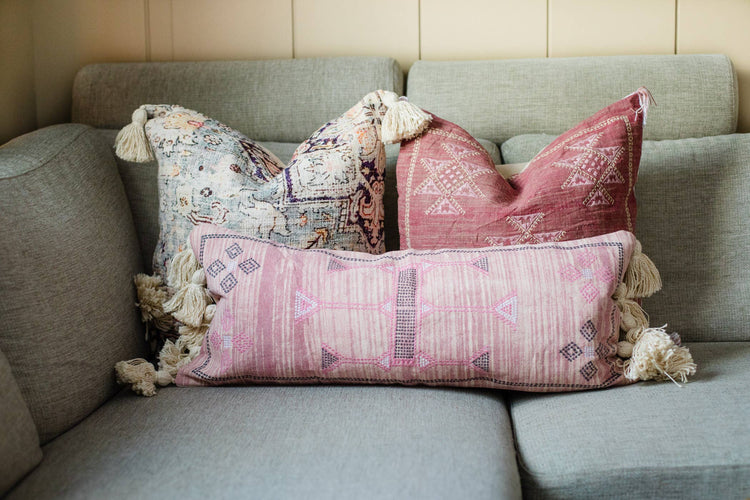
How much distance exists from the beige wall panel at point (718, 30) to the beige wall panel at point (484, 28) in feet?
1.12

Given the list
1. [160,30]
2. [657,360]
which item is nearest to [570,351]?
[657,360]

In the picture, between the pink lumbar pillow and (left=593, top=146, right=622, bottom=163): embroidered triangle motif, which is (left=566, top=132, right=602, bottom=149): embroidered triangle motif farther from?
the pink lumbar pillow

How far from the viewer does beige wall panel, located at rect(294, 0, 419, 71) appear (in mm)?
1609

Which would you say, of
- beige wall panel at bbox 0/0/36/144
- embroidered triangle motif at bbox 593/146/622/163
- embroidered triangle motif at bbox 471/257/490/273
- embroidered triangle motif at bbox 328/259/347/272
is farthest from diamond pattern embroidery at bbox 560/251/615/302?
beige wall panel at bbox 0/0/36/144

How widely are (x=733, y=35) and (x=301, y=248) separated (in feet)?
3.96

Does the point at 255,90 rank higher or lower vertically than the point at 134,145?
higher

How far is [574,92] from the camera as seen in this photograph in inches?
56.7

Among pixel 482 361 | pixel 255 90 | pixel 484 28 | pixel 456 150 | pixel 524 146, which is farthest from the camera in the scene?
pixel 484 28

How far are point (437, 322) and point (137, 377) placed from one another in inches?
20.0

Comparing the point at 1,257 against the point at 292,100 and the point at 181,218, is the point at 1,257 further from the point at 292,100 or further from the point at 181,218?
the point at 292,100

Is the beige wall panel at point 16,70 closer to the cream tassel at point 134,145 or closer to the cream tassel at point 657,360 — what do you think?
the cream tassel at point 134,145

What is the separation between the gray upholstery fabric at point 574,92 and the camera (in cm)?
143

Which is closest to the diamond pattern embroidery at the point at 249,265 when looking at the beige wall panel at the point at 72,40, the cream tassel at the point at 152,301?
the cream tassel at the point at 152,301

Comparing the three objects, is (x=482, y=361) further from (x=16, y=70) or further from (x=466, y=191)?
(x=16, y=70)
